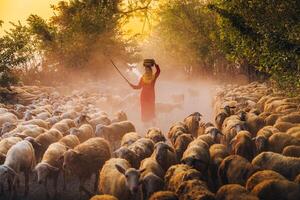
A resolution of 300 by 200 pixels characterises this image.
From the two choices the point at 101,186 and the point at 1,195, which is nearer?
the point at 101,186

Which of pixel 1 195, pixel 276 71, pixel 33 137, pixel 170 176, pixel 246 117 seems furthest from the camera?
pixel 276 71

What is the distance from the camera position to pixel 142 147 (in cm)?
1330

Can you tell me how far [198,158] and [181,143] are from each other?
2.03 meters

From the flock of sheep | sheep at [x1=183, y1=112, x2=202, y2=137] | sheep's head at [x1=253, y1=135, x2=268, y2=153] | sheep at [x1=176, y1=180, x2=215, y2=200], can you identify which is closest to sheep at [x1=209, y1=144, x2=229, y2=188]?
the flock of sheep

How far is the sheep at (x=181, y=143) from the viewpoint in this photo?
13719mm

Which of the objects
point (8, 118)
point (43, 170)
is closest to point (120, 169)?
point (43, 170)

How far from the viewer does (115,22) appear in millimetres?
48938

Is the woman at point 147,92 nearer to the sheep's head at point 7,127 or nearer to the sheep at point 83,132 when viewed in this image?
the sheep at point 83,132

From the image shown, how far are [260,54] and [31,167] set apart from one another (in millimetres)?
8862

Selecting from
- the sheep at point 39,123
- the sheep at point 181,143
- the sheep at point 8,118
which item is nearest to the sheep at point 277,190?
the sheep at point 181,143

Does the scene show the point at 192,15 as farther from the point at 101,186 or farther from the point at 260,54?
the point at 101,186

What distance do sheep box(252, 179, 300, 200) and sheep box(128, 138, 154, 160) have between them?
4192 millimetres

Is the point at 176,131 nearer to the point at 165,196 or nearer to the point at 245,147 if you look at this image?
the point at 245,147

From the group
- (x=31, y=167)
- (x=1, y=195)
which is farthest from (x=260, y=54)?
(x=1, y=195)
